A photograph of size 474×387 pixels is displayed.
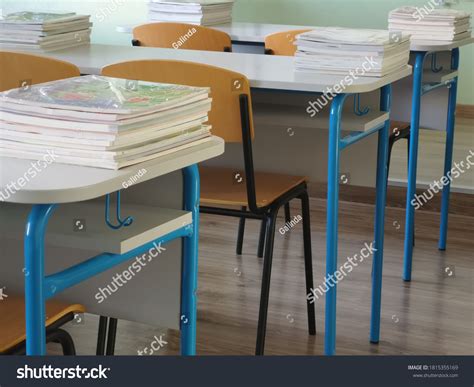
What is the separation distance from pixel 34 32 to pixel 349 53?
1.09m

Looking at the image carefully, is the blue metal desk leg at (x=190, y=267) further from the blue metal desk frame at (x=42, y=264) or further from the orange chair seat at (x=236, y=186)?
the orange chair seat at (x=236, y=186)

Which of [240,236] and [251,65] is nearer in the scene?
[251,65]

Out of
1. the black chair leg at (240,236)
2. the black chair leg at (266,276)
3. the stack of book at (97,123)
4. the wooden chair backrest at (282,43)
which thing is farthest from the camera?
the black chair leg at (240,236)

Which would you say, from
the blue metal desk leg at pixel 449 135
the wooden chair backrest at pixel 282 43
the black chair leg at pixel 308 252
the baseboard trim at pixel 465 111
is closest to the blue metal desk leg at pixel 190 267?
the black chair leg at pixel 308 252

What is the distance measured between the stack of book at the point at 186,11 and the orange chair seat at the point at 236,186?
149 centimetres

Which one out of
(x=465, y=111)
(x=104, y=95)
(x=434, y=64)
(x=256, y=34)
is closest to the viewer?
(x=104, y=95)

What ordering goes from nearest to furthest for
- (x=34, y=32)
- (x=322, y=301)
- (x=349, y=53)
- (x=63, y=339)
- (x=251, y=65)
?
(x=63, y=339) → (x=349, y=53) → (x=251, y=65) → (x=34, y=32) → (x=322, y=301)

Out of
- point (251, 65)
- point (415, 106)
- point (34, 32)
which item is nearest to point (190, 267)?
point (251, 65)

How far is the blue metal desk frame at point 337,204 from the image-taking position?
240cm

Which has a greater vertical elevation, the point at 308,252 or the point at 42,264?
the point at 42,264

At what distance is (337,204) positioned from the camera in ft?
8.11

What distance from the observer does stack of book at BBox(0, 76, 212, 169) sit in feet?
5.03

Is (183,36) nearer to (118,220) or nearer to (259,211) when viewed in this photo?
(259,211)
